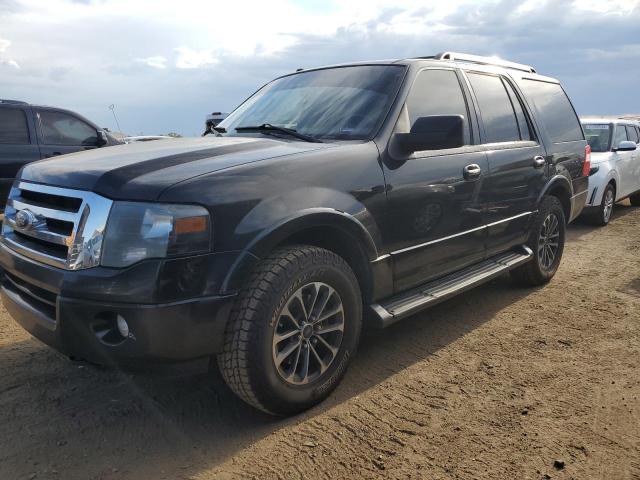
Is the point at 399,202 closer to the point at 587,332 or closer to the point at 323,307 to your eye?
the point at 323,307

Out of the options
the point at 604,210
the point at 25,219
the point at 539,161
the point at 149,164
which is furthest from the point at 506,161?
the point at 604,210

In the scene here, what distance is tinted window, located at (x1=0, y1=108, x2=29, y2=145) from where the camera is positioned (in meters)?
7.51

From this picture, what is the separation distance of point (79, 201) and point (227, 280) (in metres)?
0.78

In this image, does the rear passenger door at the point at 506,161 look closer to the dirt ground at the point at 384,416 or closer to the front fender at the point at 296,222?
the dirt ground at the point at 384,416

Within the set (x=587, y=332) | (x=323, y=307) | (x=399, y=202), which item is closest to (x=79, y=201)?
(x=323, y=307)

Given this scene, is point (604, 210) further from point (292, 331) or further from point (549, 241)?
point (292, 331)

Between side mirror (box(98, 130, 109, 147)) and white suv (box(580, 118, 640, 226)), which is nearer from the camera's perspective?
Answer: white suv (box(580, 118, 640, 226))

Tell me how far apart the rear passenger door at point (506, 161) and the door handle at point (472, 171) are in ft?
0.51

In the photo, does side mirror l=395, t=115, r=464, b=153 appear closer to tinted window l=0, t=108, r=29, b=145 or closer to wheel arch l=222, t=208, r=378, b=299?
wheel arch l=222, t=208, r=378, b=299

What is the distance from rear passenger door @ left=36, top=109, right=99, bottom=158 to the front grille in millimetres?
5516

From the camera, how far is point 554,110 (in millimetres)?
5102

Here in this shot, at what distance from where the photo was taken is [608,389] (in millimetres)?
3066

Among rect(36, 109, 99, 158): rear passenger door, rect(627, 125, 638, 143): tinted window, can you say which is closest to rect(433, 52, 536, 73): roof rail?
rect(627, 125, 638, 143): tinted window

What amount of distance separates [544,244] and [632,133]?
20.5ft
